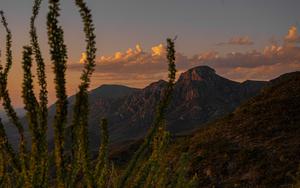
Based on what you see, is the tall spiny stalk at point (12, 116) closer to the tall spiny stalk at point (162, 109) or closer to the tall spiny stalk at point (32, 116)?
the tall spiny stalk at point (32, 116)

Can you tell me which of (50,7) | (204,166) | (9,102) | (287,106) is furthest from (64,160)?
(287,106)

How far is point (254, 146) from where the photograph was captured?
4147 centimetres

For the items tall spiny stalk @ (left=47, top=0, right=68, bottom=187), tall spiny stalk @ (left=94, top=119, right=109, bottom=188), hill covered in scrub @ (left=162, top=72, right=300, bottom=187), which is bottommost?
hill covered in scrub @ (left=162, top=72, right=300, bottom=187)

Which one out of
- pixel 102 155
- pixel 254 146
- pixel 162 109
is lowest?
pixel 254 146

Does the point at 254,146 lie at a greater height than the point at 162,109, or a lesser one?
lesser

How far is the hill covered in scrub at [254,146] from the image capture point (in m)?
35.2

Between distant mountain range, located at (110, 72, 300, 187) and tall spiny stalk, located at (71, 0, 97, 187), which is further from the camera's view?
distant mountain range, located at (110, 72, 300, 187)

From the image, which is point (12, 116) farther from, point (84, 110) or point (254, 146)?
point (254, 146)

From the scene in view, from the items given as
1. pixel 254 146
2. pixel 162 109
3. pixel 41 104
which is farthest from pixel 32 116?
pixel 254 146

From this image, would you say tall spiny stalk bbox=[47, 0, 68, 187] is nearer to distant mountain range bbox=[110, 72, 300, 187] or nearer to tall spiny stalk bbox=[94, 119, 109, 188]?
tall spiny stalk bbox=[94, 119, 109, 188]

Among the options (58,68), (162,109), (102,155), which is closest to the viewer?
(58,68)

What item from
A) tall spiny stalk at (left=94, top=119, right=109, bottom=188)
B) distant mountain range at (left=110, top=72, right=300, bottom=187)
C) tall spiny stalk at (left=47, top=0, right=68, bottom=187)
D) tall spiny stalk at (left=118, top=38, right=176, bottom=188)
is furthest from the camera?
distant mountain range at (left=110, top=72, right=300, bottom=187)

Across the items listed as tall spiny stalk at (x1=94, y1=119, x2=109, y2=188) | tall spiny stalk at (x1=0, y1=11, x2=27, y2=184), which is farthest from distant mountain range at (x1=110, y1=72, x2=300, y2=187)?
tall spiny stalk at (x1=0, y1=11, x2=27, y2=184)

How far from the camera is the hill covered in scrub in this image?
116 feet
